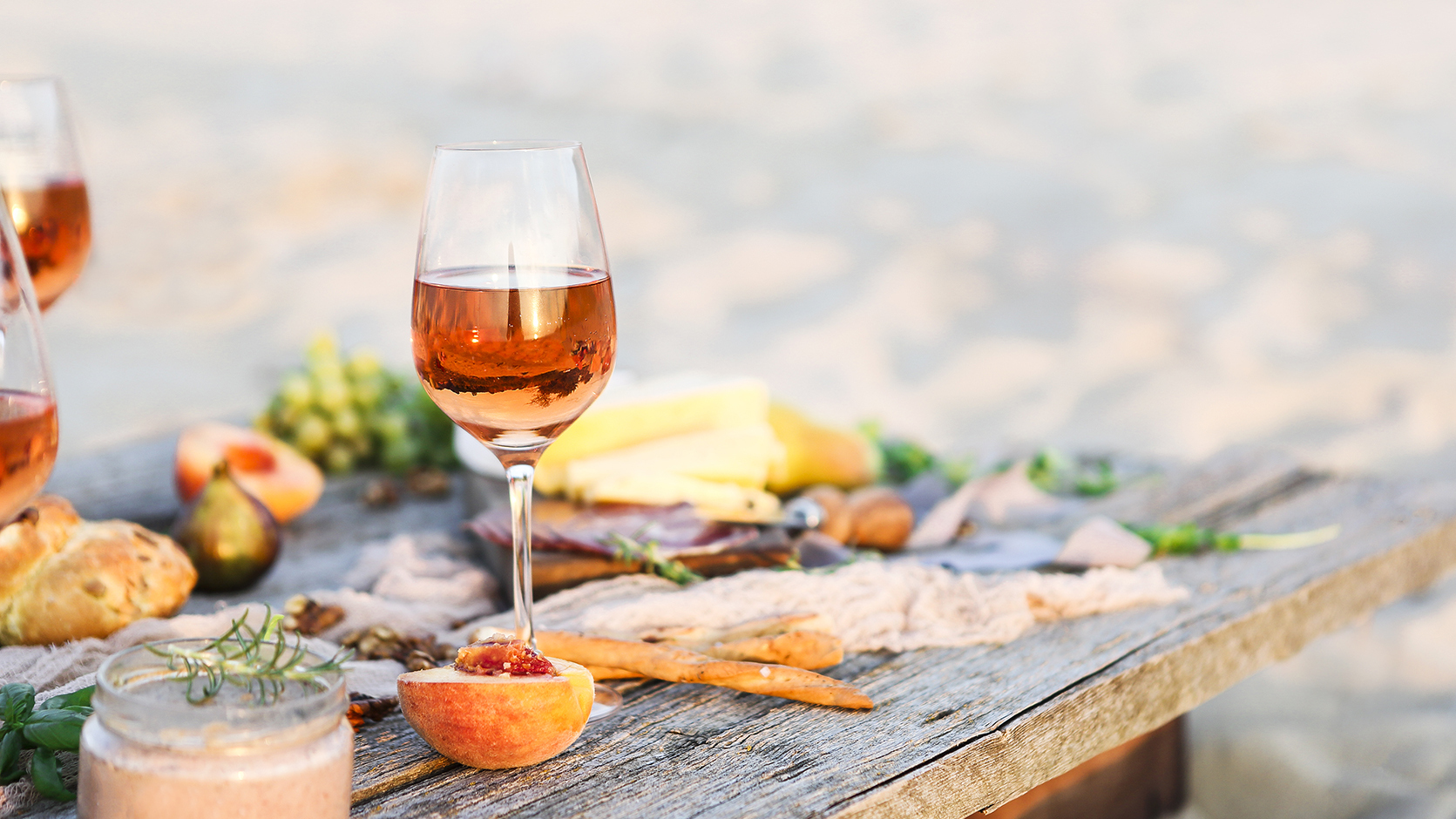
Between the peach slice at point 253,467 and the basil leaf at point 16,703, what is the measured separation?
797 millimetres

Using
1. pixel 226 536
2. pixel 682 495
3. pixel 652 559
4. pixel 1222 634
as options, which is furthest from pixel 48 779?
pixel 1222 634

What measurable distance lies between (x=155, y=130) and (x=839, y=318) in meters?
2.88

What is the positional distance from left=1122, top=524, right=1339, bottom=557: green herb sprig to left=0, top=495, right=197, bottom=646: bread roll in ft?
4.04

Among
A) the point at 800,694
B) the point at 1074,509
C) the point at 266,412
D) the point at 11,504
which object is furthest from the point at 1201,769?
the point at 11,504

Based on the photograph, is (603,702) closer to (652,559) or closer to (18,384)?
(652,559)

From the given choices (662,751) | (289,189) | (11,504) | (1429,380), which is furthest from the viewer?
(289,189)

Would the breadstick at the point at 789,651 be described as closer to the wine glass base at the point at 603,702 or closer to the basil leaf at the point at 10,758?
the wine glass base at the point at 603,702

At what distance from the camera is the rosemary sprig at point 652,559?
5.04ft

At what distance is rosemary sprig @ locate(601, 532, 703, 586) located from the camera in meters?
1.54

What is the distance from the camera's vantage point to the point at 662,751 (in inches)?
44.7

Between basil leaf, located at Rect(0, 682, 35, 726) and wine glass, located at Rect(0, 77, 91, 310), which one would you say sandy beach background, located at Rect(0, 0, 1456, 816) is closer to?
wine glass, located at Rect(0, 77, 91, 310)

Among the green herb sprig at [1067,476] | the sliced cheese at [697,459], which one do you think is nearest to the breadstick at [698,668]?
the sliced cheese at [697,459]

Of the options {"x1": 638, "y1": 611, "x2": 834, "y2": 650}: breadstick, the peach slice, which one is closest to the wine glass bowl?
{"x1": 638, "y1": 611, "x2": 834, "y2": 650}: breadstick

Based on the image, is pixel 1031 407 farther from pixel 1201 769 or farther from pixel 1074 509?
pixel 1074 509
